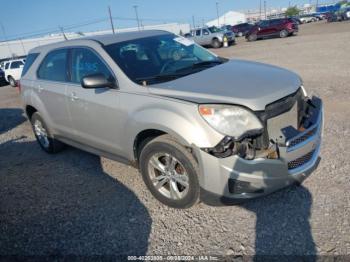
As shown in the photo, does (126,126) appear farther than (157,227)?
Yes

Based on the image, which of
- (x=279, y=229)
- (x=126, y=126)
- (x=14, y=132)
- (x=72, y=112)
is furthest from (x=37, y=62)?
(x=279, y=229)

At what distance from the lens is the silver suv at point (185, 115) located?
9.27ft

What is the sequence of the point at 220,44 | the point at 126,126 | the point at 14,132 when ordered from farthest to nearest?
the point at 220,44 < the point at 14,132 < the point at 126,126

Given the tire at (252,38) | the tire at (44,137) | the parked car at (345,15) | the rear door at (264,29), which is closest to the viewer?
the tire at (44,137)

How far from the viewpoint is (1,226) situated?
363 centimetres

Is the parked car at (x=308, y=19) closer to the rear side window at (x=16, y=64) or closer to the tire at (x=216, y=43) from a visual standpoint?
the tire at (x=216, y=43)

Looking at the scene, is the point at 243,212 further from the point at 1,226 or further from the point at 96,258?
the point at 1,226

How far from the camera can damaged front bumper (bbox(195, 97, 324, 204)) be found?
2.79 metres

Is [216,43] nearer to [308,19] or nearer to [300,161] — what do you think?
[300,161]

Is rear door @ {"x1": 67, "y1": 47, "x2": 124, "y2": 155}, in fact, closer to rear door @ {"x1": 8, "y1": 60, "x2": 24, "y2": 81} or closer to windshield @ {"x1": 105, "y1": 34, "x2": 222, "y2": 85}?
windshield @ {"x1": 105, "y1": 34, "x2": 222, "y2": 85}

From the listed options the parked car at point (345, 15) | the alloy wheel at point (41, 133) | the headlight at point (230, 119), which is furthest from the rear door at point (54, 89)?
the parked car at point (345, 15)

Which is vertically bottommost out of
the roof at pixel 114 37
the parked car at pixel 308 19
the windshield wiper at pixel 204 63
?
the parked car at pixel 308 19

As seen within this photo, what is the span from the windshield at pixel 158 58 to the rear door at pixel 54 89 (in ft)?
3.49

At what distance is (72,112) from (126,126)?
1185 mm
